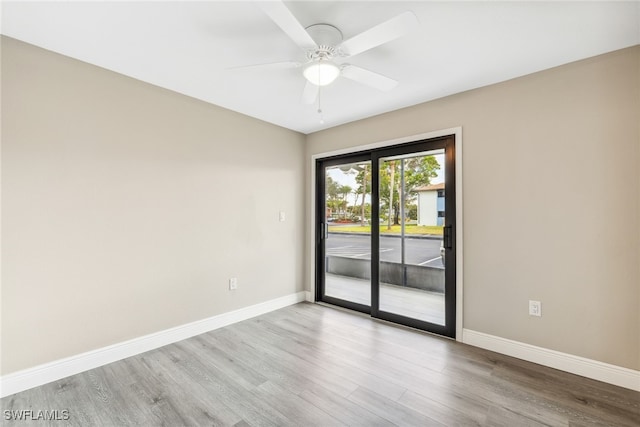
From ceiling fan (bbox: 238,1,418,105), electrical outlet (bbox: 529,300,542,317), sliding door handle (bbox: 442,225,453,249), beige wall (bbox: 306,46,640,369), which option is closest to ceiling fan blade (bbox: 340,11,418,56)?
ceiling fan (bbox: 238,1,418,105)

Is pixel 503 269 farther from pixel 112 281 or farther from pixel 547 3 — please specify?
pixel 112 281

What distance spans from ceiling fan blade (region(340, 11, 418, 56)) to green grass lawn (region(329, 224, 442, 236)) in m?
1.99

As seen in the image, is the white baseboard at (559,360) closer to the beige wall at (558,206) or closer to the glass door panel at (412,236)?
the beige wall at (558,206)

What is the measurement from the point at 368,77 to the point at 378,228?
1.86m

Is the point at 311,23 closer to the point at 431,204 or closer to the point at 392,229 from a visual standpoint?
the point at 431,204

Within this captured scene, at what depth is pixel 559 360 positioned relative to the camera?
7.63 feet

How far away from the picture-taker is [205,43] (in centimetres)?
206

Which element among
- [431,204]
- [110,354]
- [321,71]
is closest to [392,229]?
[431,204]

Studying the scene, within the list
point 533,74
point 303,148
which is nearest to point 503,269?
point 533,74

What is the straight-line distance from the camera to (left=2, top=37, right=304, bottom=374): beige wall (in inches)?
80.7

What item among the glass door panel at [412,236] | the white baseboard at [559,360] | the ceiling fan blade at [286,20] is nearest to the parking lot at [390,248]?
the glass door panel at [412,236]

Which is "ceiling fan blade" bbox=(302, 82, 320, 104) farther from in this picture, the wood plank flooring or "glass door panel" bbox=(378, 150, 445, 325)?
the wood plank flooring

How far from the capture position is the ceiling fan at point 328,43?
4.68 ft

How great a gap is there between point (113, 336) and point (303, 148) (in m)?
3.11
